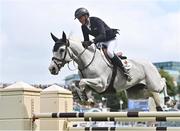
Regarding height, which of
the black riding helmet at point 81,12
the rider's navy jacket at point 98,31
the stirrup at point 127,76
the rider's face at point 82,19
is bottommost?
the stirrup at point 127,76

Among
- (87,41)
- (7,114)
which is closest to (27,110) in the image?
(7,114)

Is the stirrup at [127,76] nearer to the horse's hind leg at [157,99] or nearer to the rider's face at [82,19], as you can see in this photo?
the horse's hind leg at [157,99]

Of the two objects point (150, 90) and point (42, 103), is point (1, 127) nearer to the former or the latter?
point (42, 103)

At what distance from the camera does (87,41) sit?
6559mm

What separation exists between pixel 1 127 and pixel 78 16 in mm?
2010

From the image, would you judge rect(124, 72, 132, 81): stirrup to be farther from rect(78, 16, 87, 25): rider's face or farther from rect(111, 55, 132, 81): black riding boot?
rect(78, 16, 87, 25): rider's face

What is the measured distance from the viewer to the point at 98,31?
642 cm

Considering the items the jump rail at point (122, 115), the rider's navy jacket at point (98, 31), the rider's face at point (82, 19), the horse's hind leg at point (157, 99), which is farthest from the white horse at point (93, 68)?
the jump rail at point (122, 115)

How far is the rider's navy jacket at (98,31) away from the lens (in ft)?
21.0

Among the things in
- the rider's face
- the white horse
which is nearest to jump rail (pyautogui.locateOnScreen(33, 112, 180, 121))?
the white horse

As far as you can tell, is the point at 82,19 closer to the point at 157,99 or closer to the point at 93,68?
the point at 93,68

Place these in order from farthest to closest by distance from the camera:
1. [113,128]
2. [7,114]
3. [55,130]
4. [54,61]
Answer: [55,130] → [7,114] → [54,61] → [113,128]

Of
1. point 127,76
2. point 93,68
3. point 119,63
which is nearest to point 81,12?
point 93,68

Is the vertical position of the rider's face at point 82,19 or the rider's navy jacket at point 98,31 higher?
the rider's face at point 82,19
